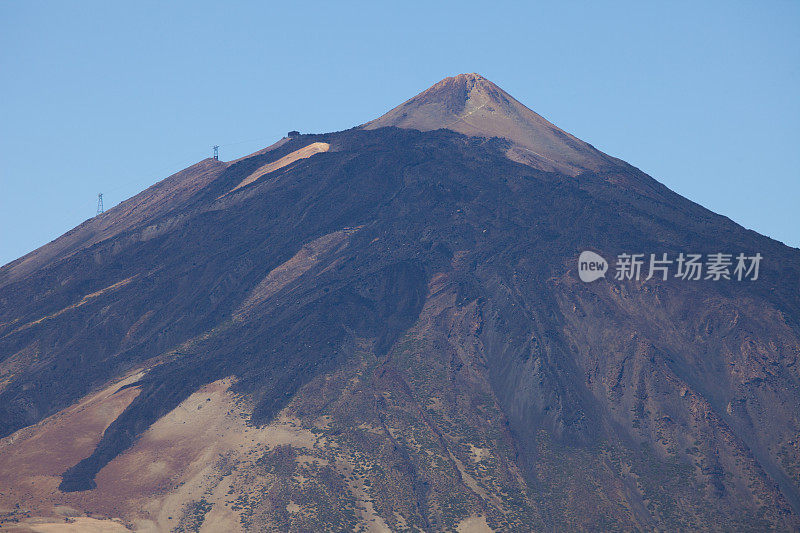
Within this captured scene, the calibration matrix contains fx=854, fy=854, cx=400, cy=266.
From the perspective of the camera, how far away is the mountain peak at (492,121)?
12850 cm

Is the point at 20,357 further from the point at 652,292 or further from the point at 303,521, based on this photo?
the point at 652,292

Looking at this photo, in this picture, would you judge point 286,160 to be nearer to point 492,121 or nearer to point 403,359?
point 492,121

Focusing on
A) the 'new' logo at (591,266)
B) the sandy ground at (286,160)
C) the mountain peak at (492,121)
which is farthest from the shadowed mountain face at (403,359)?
the mountain peak at (492,121)

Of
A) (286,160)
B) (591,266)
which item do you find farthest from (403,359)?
(286,160)

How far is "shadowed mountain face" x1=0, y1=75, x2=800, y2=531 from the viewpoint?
239 feet

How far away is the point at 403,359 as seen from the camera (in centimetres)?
8881

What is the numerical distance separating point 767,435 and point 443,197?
50889mm

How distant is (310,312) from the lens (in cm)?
9506

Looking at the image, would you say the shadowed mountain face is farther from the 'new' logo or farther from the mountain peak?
the mountain peak

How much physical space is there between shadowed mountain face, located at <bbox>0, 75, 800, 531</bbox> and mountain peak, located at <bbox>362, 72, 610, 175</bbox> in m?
3.14

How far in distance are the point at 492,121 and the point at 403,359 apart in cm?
6373

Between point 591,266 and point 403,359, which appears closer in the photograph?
point 403,359

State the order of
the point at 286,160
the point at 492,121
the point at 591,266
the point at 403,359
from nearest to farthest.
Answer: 1. the point at 403,359
2. the point at 591,266
3. the point at 286,160
4. the point at 492,121

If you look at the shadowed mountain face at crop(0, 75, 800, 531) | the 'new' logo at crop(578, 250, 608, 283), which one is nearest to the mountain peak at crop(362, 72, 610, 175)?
the shadowed mountain face at crop(0, 75, 800, 531)
